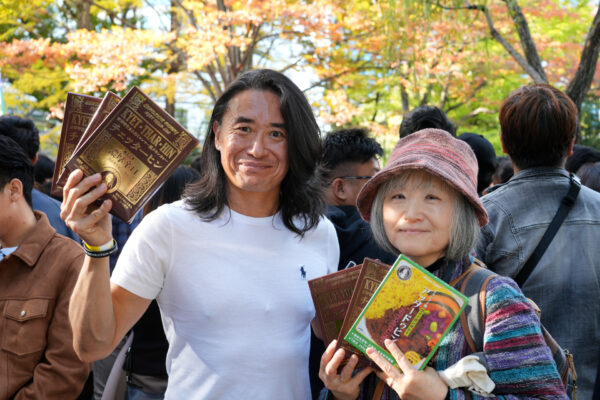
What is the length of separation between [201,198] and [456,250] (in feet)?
3.05

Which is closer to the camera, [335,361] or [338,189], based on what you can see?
[335,361]

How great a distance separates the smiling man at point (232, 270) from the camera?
1782mm

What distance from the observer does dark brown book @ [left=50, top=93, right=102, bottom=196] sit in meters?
1.81

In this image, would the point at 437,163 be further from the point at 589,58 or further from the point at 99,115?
the point at 589,58

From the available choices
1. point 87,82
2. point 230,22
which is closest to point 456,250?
point 230,22

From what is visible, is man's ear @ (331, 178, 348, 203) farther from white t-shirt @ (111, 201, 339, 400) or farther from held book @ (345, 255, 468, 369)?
held book @ (345, 255, 468, 369)

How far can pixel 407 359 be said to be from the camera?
5.15ft

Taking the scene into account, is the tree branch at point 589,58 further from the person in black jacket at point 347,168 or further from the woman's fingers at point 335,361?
the woman's fingers at point 335,361

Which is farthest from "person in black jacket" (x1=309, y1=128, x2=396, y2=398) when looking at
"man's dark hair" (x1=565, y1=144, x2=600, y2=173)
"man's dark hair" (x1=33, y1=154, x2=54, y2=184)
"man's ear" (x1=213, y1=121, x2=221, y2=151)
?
"man's dark hair" (x1=33, y1=154, x2=54, y2=184)

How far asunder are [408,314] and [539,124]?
1.44m

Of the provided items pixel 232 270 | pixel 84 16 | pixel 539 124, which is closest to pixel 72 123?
pixel 232 270

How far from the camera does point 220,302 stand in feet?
6.05

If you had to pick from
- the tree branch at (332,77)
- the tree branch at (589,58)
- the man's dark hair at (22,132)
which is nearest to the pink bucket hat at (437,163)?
the man's dark hair at (22,132)

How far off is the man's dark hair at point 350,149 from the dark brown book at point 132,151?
162 cm
